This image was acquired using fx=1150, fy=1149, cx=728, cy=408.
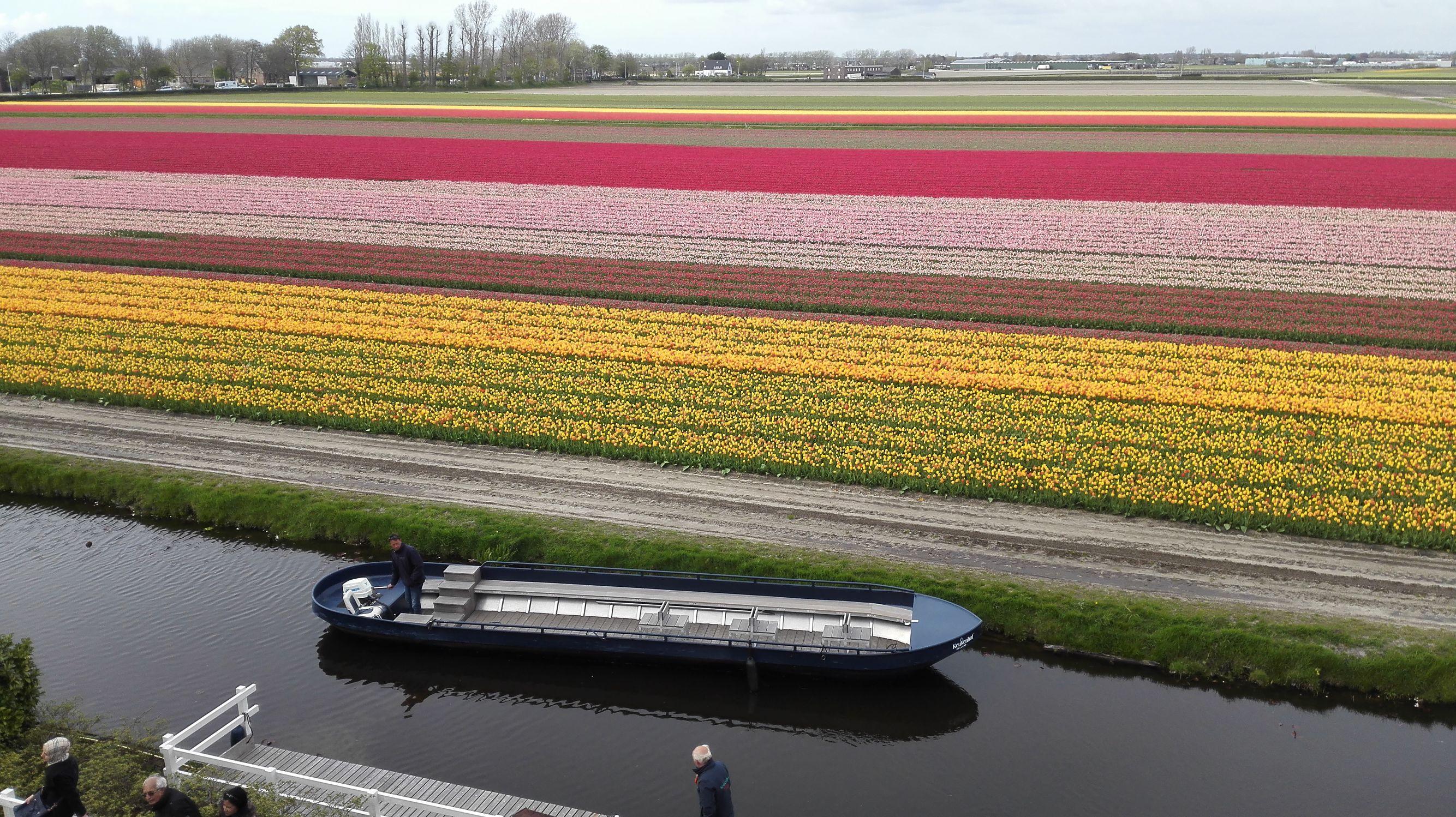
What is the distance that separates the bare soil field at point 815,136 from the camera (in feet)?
272

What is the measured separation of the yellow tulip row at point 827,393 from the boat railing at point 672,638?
26.3 feet

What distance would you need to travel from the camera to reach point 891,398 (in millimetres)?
31750

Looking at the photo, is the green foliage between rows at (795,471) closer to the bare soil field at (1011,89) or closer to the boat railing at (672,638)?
the boat railing at (672,638)

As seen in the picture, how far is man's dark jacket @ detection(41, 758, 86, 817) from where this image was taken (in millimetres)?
13344

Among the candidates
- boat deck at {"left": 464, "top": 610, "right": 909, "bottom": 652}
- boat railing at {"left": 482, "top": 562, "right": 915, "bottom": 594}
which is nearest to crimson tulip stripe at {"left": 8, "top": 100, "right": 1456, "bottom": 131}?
boat railing at {"left": 482, "top": 562, "right": 915, "bottom": 594}

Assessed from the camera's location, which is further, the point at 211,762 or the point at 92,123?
the point at 92,123

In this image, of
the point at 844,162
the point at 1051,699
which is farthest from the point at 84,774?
the point at 844,162

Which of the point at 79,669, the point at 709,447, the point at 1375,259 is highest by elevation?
the point at 1375,259

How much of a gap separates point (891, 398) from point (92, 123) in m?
99.0

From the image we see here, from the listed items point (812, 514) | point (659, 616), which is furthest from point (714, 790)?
point (812, 514)

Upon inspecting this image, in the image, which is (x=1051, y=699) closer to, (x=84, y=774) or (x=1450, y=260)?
(x=84, y=774)

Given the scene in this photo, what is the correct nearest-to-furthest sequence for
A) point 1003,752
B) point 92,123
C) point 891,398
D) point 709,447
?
point 1003,752 < point 709,447 < point 891,398 < point 92,123

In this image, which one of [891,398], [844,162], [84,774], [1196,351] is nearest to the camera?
[84,774]

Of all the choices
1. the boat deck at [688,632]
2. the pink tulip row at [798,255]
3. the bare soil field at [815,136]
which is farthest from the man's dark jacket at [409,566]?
the bare soil field at [815,136]
